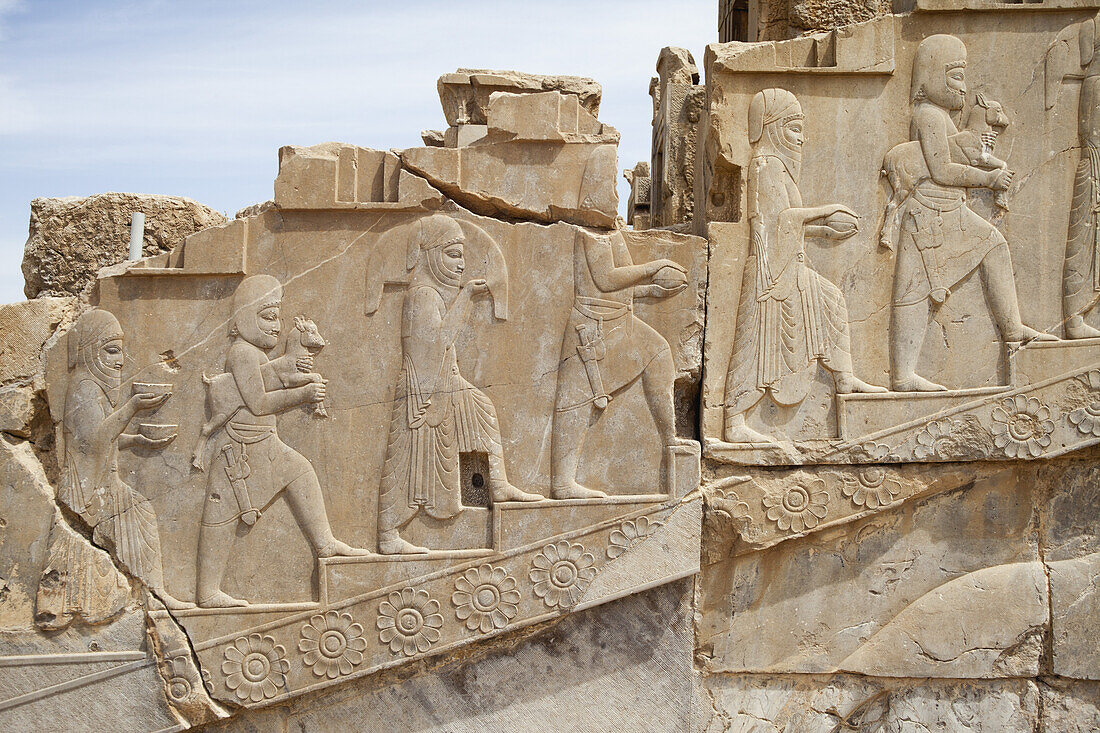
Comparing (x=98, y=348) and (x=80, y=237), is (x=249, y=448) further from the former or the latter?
(x=80, y=237)

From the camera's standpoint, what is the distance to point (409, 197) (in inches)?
171

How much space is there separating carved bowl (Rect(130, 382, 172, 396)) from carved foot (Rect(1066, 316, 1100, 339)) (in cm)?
→ 414

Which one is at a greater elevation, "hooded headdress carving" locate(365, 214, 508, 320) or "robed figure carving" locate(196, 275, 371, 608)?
"hooded headdress carving" locate(365, 214, 508, 320)

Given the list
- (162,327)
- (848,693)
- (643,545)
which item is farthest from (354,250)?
(848,693)

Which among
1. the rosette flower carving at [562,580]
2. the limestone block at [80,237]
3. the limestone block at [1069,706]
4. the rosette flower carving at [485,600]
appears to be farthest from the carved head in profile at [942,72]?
the limestone block at [80,237]

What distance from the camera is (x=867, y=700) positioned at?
4.59 meters

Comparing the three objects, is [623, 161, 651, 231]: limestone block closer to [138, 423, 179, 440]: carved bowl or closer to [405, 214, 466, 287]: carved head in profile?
[405, 214, 466, 287]: carved head in profile

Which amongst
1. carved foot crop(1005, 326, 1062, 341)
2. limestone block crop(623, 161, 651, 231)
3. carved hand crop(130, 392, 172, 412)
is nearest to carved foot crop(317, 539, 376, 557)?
carved hand crop(130, 392, 172, 412)

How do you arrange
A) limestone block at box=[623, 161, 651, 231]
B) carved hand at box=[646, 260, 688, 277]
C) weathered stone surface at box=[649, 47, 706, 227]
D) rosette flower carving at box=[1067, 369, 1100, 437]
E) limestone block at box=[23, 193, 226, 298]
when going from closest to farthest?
carved hand at box=[646, 260, 688, 277]
rosette flower carving at box=[1067, 369, 1100, 437]
limestone block at box=[23, 193, 226, 298]
weathered stone surface at box=[649, 47, 706, 227]
limestone block at box=[623, 161, 651, 231]

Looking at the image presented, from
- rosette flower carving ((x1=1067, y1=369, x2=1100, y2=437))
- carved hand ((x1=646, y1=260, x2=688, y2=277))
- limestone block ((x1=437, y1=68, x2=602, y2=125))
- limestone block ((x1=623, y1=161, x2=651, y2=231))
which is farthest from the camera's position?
limestone block ((x1=623, y1=161, x2=651, y2=231))

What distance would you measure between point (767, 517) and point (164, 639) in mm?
2745

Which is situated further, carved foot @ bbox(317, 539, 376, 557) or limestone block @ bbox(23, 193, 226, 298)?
limestone block @ bbox(23, 193, 226, 298)

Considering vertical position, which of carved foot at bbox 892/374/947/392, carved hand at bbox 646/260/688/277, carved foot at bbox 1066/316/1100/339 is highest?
carved hand at bbox 646/260/688/277

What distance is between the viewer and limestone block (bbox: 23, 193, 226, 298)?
15.7 ft
